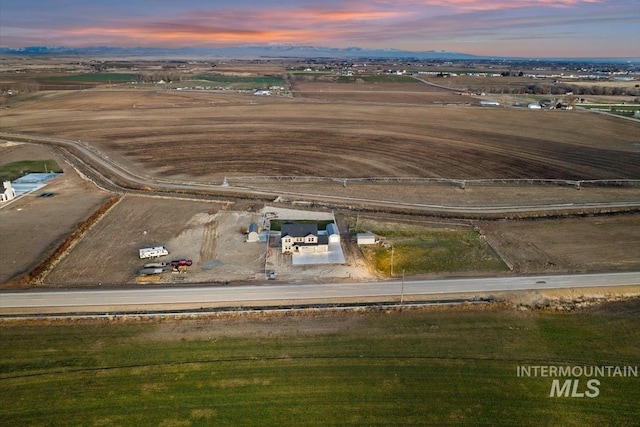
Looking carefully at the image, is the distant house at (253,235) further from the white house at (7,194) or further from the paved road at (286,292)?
the white house at (7,194)

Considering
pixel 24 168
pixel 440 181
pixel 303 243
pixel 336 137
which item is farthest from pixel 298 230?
pixel 24 168

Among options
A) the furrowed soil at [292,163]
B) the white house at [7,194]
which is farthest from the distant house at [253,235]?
the white house at [7,194]

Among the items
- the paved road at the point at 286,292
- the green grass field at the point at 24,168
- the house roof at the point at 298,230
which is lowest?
the paved road at the point at 286,292

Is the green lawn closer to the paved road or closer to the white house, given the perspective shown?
the paved road

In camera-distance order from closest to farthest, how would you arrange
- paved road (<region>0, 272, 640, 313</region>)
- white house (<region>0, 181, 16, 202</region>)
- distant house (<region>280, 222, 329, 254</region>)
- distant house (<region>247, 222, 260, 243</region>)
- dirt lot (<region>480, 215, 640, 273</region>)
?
paved road (<region>0, 272, 640, 313</region>), dirt lot (<region>480, 215, 640, 273</region>), distant house (<region>280, 222, 329, 254</region>), distant house (<region>247, 222, 260, 243</region>), white house (<region>0, 181, 16, 202</region>)

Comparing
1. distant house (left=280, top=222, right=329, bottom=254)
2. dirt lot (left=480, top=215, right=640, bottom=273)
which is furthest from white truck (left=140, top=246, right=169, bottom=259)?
dirt lot (left=480, top=215, right=640, bottom=273)

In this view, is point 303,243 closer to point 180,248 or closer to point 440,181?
point 180,248

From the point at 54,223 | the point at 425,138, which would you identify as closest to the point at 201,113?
the point at 425,138
